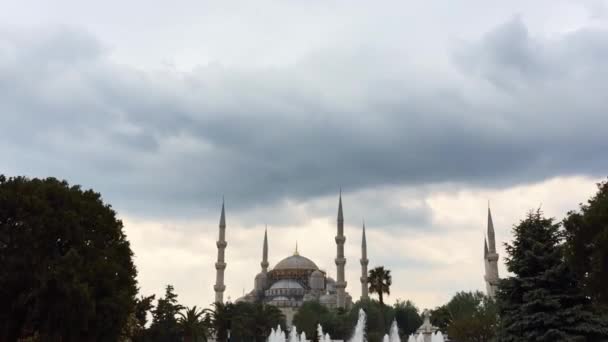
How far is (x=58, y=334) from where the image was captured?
1415 inches

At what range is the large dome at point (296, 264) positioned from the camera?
140750mm

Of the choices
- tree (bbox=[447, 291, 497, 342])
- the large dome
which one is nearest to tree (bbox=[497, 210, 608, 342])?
tree (bbox=[447, 291, 497, 342])

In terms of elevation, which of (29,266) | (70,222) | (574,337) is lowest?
(574,337)

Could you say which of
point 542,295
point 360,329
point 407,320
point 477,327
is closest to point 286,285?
point 407,320

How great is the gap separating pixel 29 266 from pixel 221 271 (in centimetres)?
7371

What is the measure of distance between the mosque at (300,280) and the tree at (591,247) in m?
65.2

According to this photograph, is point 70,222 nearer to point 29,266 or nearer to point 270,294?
point 29,266

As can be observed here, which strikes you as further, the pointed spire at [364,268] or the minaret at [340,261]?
the pointed spire at [364,268]

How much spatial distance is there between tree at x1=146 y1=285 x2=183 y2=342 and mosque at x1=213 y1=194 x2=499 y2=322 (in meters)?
34.5

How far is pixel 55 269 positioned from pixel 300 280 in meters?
107

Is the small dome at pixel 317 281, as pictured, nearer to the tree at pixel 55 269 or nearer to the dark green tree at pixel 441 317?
the dark green tree at pixel 441 317

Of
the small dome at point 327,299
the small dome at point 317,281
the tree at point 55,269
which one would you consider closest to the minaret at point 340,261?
the small dome at point 327,299

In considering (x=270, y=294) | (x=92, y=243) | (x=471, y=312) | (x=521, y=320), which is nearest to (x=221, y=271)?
(x=270, y=294)

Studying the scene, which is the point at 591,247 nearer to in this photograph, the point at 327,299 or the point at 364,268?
the point at 364,268
